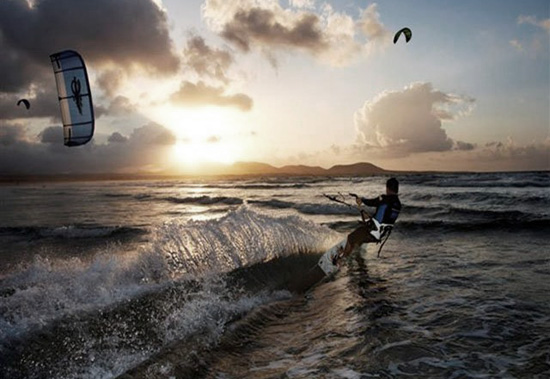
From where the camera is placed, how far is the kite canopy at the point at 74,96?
11047 millimetres

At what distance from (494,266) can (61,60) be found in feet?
44.0

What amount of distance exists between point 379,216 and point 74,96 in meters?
9.39

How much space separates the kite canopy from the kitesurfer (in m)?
7.97

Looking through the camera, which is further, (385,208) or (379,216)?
(379,216)

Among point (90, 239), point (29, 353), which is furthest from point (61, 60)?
point (29, 353)

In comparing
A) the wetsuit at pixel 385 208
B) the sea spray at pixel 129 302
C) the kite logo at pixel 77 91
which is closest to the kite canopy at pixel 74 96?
the kite logo at pixel 77 91

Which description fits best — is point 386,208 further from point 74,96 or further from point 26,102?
point 26,102

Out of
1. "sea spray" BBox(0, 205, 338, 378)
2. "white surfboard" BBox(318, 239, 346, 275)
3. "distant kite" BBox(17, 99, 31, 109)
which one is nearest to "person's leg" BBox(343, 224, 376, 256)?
"white surfboard" BBox(318, 239, 346, 275)

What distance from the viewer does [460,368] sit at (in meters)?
4.84

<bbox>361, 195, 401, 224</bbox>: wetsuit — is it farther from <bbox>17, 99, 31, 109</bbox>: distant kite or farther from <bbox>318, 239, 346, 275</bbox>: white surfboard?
<bbox>17, 99, 31, 109</bbox>: distant kite

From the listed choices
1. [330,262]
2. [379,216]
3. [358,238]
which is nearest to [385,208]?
[379,216]

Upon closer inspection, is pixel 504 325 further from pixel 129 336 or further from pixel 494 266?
pixel 129 336

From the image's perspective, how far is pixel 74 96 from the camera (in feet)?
36.9

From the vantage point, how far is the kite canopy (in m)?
11.0
